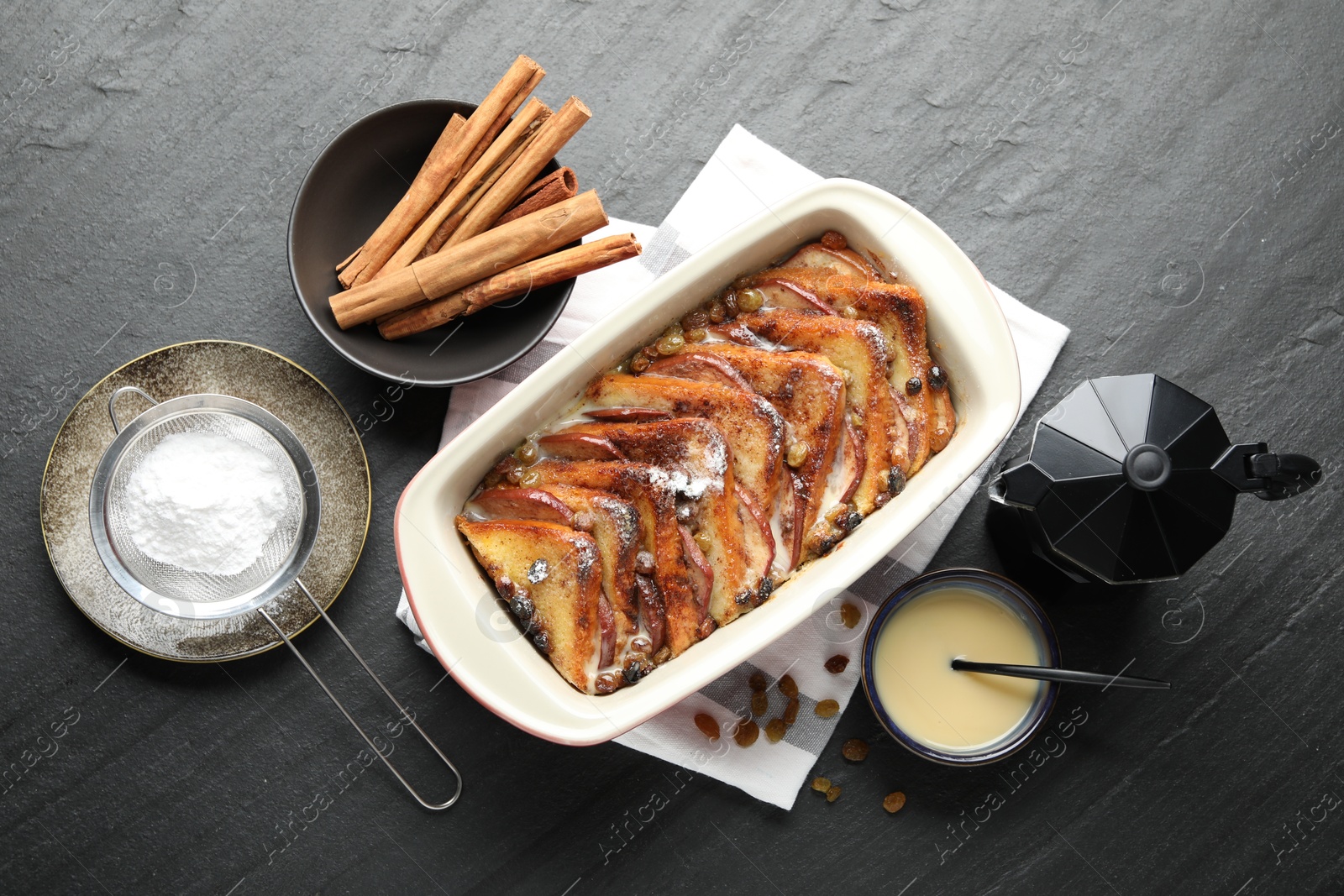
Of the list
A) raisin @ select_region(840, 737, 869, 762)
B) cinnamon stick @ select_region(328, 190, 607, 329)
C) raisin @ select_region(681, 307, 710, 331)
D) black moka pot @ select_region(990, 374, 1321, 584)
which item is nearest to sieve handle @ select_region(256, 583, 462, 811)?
cinnamon stick @ select_region(328, 190, 607, 329)

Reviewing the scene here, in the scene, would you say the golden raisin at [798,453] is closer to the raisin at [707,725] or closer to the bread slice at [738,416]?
the bread slice at [738,416]

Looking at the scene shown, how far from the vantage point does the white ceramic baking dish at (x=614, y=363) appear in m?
1.85

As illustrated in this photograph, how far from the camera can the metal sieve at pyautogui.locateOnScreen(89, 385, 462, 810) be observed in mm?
2148

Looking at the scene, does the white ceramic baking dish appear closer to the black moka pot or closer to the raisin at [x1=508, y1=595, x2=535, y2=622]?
the raisin at [x1=508, y1=595, x2=535, y2=622]

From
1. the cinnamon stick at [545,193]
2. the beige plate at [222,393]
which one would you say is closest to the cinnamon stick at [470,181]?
the cinnamon stick at [545,193]

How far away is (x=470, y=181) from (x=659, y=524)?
1.04 m

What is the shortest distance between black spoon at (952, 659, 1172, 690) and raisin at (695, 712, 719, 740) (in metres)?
0.66

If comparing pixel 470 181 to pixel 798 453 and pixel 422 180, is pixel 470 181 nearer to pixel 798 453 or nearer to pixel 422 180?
pixel 422 180

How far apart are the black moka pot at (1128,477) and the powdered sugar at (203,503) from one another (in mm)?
1889

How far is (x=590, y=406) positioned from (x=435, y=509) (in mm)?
443

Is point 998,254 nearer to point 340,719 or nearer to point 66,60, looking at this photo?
point 340,719

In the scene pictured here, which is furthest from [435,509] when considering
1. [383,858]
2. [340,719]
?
[383,858]

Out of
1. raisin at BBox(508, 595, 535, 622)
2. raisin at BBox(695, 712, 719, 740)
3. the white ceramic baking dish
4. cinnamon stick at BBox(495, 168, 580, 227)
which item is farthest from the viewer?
raisin at BBox(695, 712, 719, 740)

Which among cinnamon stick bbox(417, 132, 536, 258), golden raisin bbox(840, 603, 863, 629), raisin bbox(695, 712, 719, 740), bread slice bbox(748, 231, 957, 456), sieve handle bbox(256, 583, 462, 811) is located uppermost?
bread slice bbox(748, 231, 957, 456)
